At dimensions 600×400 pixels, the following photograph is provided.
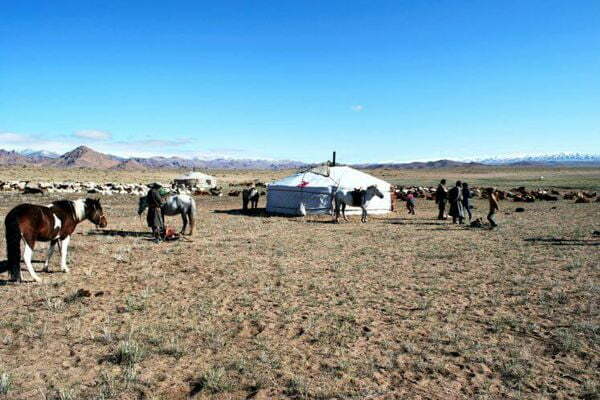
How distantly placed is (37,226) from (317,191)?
15.5 meters

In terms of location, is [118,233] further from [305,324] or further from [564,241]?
[564,241]

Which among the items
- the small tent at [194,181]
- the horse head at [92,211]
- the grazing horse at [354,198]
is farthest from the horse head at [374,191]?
the small tent at [194,181]

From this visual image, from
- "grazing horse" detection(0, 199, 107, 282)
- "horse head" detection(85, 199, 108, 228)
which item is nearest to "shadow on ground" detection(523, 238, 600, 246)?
"horse head" detection(85, 199, 108, 228)

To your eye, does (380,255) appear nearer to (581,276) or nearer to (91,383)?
(581,276)

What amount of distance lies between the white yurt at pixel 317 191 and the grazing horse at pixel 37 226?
1364cm

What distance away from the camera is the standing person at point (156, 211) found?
45.4ft

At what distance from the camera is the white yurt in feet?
74.8

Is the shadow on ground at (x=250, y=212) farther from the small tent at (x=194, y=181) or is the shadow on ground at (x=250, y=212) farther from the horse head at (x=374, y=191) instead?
the small tent at (x=194, y=181)

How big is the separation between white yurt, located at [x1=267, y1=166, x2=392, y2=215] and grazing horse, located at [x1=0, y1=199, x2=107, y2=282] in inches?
537

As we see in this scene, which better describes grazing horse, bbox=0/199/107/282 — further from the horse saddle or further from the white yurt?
the white yurt

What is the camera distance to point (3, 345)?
5855mm

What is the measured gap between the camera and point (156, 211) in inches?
555

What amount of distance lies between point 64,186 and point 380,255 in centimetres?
3500

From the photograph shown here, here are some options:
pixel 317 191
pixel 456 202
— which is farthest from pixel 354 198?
pixel 456 202
